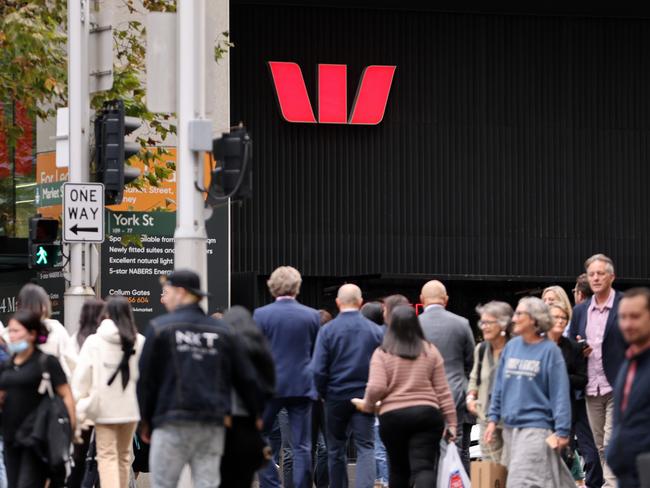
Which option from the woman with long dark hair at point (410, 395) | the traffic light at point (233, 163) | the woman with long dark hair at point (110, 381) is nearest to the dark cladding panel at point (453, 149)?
the woman with long dark hair at point (110, 381)

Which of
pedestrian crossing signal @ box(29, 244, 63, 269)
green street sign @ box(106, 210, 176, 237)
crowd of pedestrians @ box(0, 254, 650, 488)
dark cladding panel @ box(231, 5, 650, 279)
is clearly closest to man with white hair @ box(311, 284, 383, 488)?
crowd of pedestrians @ box(0, 254, 650, 488)

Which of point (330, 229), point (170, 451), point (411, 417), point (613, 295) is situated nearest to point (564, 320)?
point (613, 295)

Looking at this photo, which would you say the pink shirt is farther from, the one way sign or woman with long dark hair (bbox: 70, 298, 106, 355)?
the one way sign

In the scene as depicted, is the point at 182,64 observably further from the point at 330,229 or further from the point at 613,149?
the point at 613,149

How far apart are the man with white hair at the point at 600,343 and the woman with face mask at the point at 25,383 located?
498 centimetres

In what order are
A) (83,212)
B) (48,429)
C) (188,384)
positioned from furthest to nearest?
(83,212)
(48,429)
(188,384)

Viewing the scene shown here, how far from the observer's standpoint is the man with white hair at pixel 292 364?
12.9 metres

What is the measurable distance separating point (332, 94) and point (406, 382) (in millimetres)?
18112

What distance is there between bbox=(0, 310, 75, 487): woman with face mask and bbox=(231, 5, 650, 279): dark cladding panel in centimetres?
1834

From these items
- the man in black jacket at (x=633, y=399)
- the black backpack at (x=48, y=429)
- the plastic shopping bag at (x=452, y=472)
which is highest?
the man in black jacket at (x=633, y=399)

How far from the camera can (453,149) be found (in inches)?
1166

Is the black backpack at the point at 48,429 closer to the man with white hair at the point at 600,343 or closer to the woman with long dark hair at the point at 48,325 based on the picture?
the woman with long dark hair at the point at 48,325

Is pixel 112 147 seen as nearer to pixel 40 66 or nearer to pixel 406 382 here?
pixel 40 66

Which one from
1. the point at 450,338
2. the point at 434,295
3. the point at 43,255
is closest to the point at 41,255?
the point at 43,255
